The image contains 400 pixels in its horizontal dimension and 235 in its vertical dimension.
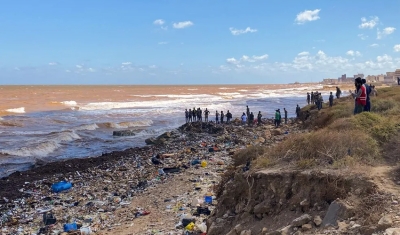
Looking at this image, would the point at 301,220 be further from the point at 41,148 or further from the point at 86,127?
the point at 86,127

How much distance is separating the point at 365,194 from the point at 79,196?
30.3 ft

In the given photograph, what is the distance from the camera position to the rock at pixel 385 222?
165 inches

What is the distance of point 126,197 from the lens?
11070 mm

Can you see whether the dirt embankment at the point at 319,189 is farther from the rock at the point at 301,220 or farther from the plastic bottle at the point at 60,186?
the plastic bottle at the point at 60,186

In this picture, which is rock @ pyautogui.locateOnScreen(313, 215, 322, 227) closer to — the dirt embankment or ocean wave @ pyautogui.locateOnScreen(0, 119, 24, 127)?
the dirt embankment

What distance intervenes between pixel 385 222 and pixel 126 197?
326 inches

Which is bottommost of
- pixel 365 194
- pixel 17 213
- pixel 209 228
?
pixel 17 213

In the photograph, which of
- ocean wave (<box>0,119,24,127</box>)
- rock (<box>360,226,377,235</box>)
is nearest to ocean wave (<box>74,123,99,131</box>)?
ocean wave (<box>0,119,24,127</box>)

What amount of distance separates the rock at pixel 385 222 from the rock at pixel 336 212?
1.66 feet

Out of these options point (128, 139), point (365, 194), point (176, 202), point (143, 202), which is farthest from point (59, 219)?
point (128, 139)

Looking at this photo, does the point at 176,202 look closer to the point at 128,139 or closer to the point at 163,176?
the point at 163,176

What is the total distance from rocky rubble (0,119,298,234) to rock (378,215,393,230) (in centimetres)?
378

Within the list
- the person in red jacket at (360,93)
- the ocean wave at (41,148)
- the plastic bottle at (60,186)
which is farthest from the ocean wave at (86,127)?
the person in red jacket at (360,93)

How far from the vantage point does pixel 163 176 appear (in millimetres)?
13297
